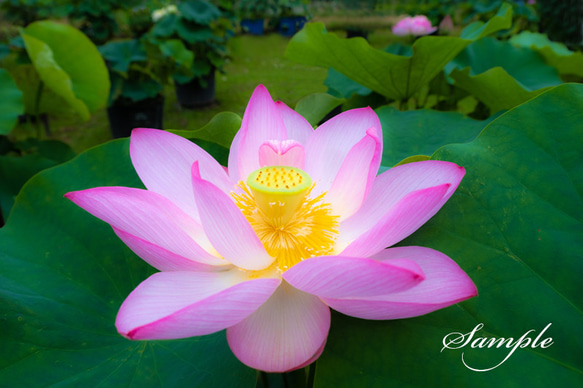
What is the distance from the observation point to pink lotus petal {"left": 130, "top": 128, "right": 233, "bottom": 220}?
0.51m

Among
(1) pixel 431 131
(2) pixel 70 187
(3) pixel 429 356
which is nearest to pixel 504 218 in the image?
(3) pixel 429 356

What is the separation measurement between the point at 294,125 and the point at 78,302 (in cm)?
37

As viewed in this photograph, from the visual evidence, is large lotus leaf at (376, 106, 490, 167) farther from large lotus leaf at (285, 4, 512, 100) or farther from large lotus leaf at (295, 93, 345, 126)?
large lotus leaf at (285, 4, 512, 100)

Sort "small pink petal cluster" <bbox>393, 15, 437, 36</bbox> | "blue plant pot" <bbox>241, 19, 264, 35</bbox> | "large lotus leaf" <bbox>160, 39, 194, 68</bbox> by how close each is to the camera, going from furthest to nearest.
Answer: "blue plant pot" <bbox>241, 19, 264, 35</bbox>, "large lotus leaf" <bbox>160, 39, 194, 68</bbox>, "small pink petal cluster" <bbox>393, 15, 437, 36</bbox>

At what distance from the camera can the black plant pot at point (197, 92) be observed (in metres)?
3.87

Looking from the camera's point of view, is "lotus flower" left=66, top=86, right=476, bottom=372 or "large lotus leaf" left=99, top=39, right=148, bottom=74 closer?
"lotus flower" left=66, top=86, right=476, bottom=372

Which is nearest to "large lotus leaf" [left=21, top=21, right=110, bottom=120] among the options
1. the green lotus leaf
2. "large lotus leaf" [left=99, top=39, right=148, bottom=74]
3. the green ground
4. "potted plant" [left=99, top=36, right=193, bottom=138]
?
the green ground

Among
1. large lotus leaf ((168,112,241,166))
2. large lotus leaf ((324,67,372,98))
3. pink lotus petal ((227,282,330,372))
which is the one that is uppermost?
large lotus leaf ((168,112,241,166))

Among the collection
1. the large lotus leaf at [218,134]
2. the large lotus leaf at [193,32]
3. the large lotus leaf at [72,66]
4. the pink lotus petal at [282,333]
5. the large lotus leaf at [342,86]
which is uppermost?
the large lotus leaf at [218,134]

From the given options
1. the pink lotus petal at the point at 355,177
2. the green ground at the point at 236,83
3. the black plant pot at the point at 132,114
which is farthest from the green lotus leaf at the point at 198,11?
the pink lotus petal at the point at 355,177

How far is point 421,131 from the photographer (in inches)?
34.8

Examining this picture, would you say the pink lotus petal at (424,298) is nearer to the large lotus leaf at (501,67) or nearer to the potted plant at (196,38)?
the large lotus leaf at (501,67)

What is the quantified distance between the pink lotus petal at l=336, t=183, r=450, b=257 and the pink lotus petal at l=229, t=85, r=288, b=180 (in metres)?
0.19

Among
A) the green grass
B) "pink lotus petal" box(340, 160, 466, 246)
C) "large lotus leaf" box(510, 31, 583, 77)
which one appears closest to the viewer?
"pink lotus petal" box(340, 160, 466, 246)
